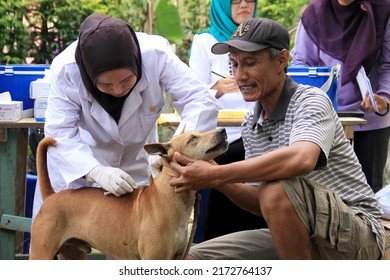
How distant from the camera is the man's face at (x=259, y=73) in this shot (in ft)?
11.1

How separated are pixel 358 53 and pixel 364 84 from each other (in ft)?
0.68

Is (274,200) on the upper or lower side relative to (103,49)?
lower

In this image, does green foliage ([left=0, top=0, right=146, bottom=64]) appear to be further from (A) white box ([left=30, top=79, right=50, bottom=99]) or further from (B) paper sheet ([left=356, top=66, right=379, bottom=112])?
(B) paper sheet ([left=356, top=66, right=379, bottom=112])

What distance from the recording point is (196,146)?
10.9 feet

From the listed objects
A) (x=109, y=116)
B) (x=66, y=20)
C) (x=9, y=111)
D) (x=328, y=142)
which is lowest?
(x=66, y=20)

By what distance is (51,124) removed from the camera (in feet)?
12.2

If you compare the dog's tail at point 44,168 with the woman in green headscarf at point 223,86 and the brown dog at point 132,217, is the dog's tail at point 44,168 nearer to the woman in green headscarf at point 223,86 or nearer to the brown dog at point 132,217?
the brown dog at point 132,217

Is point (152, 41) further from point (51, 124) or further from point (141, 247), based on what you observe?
point (141, 247)

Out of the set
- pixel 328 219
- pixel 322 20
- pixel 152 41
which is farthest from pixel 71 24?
pixel 328 219

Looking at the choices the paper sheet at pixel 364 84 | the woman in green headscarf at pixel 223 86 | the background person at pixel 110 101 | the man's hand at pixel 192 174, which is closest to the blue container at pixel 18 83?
the background person at pixel 110 101

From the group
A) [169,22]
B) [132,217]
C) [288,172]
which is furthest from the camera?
[169,22]

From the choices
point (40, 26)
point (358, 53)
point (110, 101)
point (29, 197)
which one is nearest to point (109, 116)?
point (110, 101)

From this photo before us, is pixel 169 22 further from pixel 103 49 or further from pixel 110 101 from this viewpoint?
pixel 103 49

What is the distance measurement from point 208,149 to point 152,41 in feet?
2.72
